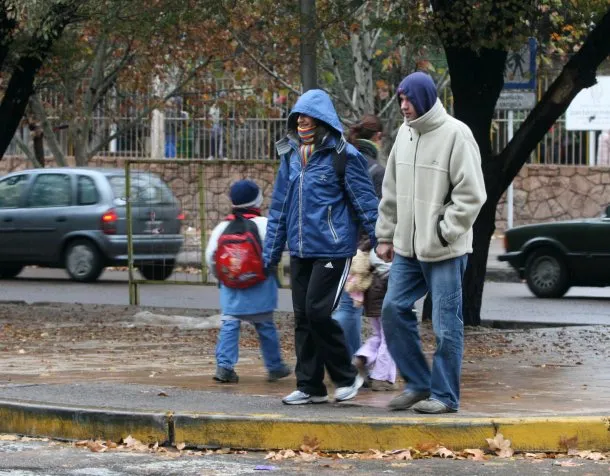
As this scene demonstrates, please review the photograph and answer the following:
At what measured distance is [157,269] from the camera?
53.5 feet

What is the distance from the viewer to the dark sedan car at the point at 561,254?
57.2ft

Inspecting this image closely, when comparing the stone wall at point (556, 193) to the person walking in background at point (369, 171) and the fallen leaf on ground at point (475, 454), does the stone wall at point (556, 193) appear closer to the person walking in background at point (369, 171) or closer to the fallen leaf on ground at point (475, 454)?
the person walking in background at point (369, 171)

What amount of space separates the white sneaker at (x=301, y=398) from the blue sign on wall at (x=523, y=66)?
723 cm

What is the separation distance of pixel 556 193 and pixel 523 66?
1171 cm

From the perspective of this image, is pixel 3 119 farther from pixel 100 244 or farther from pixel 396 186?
pixel 396 186

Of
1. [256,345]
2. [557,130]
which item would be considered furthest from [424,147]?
[557,130]

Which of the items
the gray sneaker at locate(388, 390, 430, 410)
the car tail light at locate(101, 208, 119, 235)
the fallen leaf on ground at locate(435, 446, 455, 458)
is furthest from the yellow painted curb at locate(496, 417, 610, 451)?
the car tail light at locate(101, 208, 119, 235)

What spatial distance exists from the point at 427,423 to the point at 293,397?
41.0 inches

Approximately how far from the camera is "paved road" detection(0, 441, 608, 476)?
6.71 m

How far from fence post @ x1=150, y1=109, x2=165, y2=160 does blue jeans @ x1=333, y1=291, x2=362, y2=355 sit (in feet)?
64.4

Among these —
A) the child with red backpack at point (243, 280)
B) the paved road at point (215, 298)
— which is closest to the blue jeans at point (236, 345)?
the child with red backpack at point (243, 280)

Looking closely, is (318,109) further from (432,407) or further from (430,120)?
(432,407)

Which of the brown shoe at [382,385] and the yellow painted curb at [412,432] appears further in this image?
the brown shoe at [382,385]

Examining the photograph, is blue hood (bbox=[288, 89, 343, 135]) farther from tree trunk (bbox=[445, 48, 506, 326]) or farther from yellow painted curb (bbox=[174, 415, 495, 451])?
tree trunk (bbox=[445, 48, 506, 326])
